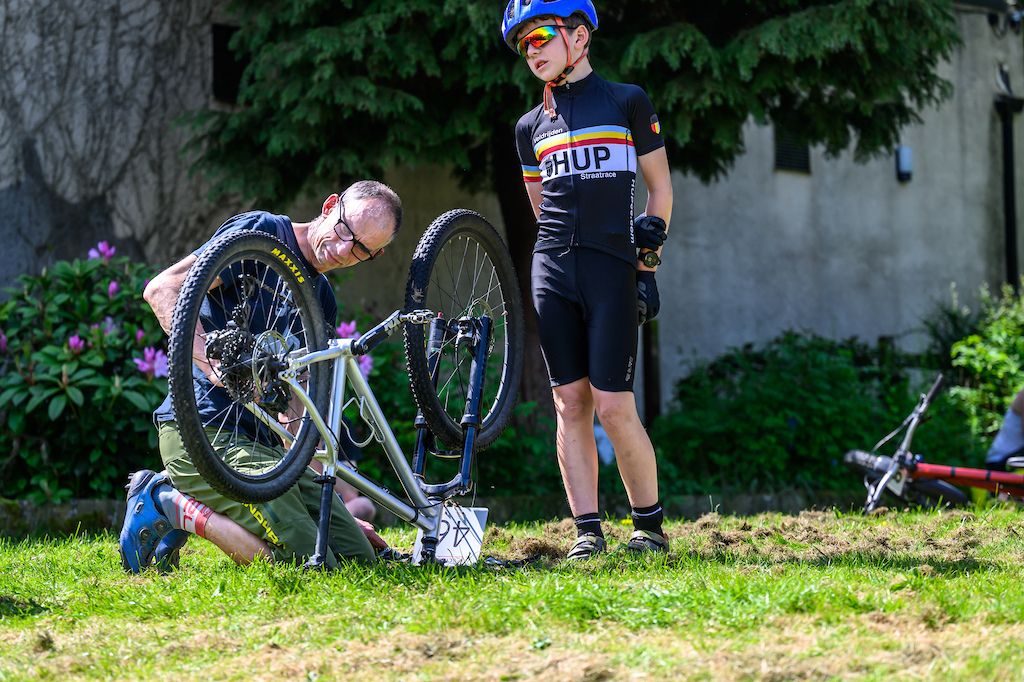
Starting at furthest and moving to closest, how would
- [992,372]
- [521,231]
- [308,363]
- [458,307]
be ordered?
[992,372], [521,231], [458,307], [308,363]

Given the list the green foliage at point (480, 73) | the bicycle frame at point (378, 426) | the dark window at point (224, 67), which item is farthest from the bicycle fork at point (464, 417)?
the dark window at point (224, 67)

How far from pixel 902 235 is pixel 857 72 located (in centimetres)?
705

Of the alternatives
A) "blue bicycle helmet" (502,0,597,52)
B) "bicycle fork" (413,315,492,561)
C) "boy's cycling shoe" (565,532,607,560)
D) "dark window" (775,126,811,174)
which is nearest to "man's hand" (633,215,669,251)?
"bicycle fork" (413,315,492,561)

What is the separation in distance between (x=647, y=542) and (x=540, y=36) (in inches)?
76.4

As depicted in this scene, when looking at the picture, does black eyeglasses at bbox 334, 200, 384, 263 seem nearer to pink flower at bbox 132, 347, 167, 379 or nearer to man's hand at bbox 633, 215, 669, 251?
man's hand at bbox 633, 215, 669, 251

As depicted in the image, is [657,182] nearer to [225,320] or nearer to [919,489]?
[225,320]

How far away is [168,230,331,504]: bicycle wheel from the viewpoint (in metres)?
2.91

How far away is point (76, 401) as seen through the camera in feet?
18.4

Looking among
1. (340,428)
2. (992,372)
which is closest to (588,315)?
(340,428)

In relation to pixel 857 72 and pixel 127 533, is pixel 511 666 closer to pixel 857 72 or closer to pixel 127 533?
pixel 127 533

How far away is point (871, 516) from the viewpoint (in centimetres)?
524

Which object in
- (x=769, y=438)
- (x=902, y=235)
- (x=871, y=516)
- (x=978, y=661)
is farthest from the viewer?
(x=902, y=235)

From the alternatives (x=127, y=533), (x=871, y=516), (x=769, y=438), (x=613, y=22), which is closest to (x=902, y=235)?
(x=769, y=438)

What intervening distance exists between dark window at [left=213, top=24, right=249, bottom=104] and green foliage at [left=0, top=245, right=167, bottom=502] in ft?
9.26
